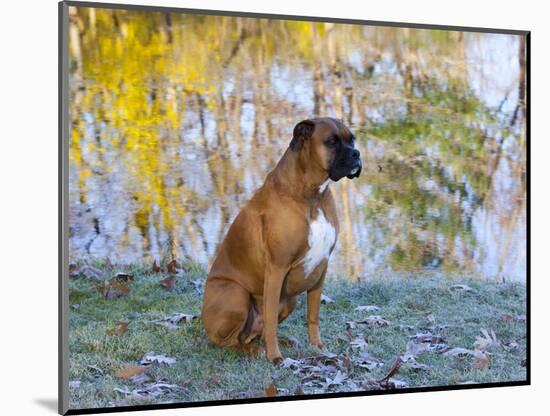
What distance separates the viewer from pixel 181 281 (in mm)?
5992

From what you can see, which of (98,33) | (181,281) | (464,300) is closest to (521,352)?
(464,300)

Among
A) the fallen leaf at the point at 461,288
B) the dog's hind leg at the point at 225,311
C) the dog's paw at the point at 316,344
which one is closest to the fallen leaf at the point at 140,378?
the dog's hind leg at the point at 225,311

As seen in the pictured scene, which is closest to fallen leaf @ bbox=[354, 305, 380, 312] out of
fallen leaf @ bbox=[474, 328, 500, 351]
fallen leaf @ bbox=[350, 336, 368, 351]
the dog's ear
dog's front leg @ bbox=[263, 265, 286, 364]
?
fallen leaf @ bbox=[350, 336, 368, 351]

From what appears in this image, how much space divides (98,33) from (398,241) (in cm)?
203

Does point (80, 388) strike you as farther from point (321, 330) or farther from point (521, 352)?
point (521, 352)

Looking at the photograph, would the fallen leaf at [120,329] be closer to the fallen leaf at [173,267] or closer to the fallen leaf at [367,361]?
the fallen leaf at [173,267]

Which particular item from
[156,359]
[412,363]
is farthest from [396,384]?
[156,359]

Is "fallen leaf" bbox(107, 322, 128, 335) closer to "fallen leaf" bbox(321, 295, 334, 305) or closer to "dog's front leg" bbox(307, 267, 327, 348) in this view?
"dog's front leg" bbox(307, 267, 327, 348)

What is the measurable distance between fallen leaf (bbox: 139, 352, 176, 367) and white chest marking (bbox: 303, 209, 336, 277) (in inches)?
33.0

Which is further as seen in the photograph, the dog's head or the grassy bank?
the dog's head

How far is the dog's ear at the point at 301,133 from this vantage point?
19.8 ft

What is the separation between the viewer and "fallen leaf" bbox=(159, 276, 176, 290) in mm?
5953

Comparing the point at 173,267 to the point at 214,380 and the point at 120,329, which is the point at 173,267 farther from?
the point at 214,380

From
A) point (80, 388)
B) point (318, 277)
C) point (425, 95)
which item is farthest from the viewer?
point (425, 95)
